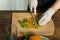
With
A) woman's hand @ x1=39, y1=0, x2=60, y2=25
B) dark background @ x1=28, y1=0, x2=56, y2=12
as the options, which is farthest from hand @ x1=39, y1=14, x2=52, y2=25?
dark background @ x1=28, y1=0, x2=56, y2=12

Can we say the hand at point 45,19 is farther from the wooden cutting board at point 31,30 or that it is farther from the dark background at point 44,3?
the dark background at point 44,3

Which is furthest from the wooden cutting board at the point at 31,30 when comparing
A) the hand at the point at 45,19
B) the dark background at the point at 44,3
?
the dark background at the point at 44,3

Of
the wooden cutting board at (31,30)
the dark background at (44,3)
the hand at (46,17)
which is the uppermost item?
the dark background at (44,3)

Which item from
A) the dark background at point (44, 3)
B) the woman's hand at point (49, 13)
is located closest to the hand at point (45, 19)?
the woman's hand at point (49, 13)

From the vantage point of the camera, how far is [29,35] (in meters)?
1.08

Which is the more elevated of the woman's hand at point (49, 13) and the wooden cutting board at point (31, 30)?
the woman's hand at point (49, 13)

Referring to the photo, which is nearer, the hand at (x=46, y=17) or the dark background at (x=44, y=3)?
the hand at (x=46, y=17)

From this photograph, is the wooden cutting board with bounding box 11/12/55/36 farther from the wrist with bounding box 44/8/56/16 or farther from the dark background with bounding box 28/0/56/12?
the dark background with bounding box 28/0/56/12

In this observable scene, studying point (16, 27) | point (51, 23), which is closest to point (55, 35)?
point (51, 23)

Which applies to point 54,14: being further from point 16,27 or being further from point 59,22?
point 16,27

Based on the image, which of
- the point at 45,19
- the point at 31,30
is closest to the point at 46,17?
the point at 45,19

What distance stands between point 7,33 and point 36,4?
28 cm

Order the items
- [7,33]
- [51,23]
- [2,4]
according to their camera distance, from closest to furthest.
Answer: [7,33]
[51,23]
[2,4]

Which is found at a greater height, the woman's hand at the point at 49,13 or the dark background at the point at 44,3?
the dark background at the point at 44,3
